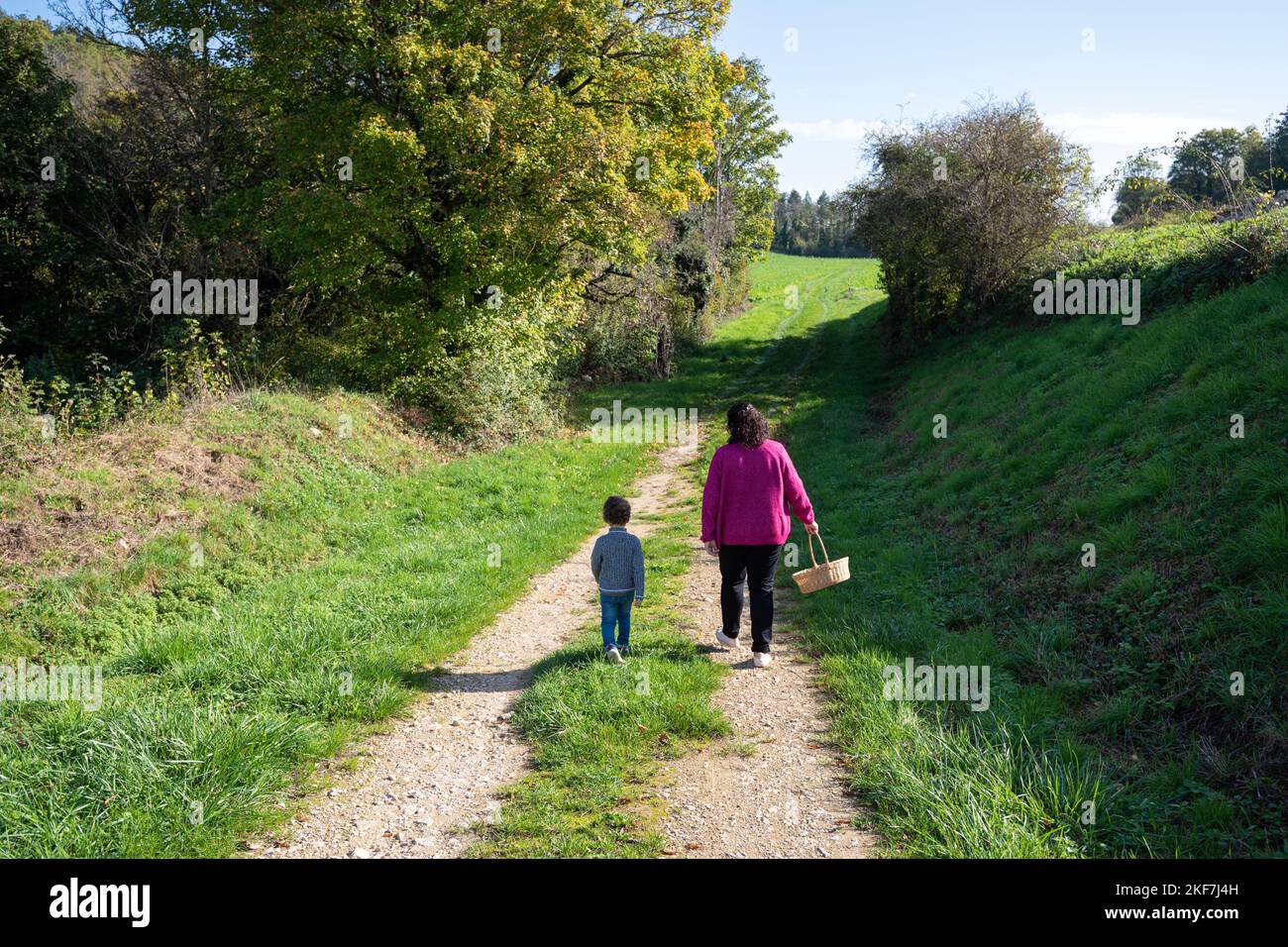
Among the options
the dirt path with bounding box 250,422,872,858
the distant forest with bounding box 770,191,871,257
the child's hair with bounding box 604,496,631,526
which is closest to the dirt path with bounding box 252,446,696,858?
the dirt path with bounding box 250,422,872,858

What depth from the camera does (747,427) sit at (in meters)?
6.78

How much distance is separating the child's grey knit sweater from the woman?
2.23 ft

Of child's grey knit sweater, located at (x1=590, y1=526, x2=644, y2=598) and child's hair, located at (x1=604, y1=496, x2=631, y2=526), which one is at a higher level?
child's hair, located at (x1=604, y1=496, x2=631, y2=526)

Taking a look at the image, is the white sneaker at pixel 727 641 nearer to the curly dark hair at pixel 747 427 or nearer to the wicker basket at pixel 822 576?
the wicker basket at pixel 822 576

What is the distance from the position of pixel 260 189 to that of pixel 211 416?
24.6 feet

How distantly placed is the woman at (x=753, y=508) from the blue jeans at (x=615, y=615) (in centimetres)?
92

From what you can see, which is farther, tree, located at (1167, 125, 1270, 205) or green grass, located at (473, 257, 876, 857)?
tree, located at (1167, 125, 1270, 205)

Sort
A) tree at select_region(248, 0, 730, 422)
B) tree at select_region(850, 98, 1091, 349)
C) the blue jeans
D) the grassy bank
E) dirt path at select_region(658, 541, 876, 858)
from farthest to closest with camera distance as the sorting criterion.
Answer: tree at select_region(850, 98, 1091, 349), tree at select_region(248, 0, 730, 422), the blue jeans, the grassy bank, dirt path at select_region(658, 541, 876, 858)

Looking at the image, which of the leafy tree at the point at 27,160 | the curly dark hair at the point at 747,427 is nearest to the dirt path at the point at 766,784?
the curly dark hair at the point at 747,427

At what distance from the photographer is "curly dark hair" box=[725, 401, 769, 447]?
22.2ft

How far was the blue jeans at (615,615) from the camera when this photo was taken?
264 inches

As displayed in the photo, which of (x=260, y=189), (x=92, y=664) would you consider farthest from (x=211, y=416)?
(x=260, y=189)

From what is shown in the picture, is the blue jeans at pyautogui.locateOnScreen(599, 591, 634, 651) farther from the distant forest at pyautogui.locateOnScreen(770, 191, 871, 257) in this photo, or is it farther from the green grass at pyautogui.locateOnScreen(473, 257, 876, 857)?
the distant forest at pyautogui.locateOnScreen(770, 191, 871, 257)

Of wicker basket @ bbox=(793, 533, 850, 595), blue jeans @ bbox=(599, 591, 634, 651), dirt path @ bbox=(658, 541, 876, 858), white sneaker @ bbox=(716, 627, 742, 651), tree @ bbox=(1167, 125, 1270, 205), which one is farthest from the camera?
tree @ bbox=(1167, 125, 1270, 205)
